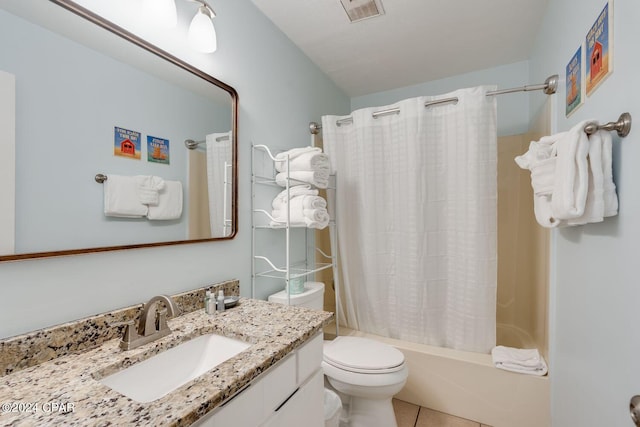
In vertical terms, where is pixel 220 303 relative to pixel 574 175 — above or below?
below

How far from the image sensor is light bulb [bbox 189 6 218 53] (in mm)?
1166

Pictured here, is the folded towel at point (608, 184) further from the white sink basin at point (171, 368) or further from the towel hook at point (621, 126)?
the white sink basin at point (171, 368)

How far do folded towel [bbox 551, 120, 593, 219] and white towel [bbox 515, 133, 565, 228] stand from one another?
0.14 meters

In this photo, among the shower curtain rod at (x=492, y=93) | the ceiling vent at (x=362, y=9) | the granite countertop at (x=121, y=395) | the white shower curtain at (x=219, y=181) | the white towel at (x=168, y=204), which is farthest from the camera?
the ceiling vent at (x=362, y=9)

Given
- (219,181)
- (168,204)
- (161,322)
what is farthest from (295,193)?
(161,322)

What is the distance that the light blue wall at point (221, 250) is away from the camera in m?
0.79

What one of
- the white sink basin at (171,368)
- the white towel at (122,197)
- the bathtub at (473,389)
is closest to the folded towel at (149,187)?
the white towel at (122,197)

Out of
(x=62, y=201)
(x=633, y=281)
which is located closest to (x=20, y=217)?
(x=62, y=201)

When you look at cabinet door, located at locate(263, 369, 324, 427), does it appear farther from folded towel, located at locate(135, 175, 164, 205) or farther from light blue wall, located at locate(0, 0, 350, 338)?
folded towel, located at locate(135, 175, 164, 205)

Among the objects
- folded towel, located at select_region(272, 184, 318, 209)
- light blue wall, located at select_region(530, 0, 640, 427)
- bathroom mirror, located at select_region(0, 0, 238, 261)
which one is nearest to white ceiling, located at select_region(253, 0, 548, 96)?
light blue wall, located at select_region(530, 0, 640, 427)

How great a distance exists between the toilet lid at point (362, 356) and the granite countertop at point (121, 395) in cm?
54

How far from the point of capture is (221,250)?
54.4 inches

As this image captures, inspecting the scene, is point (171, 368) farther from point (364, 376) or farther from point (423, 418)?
point (423, 418)

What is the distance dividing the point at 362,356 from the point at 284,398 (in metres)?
0.73
